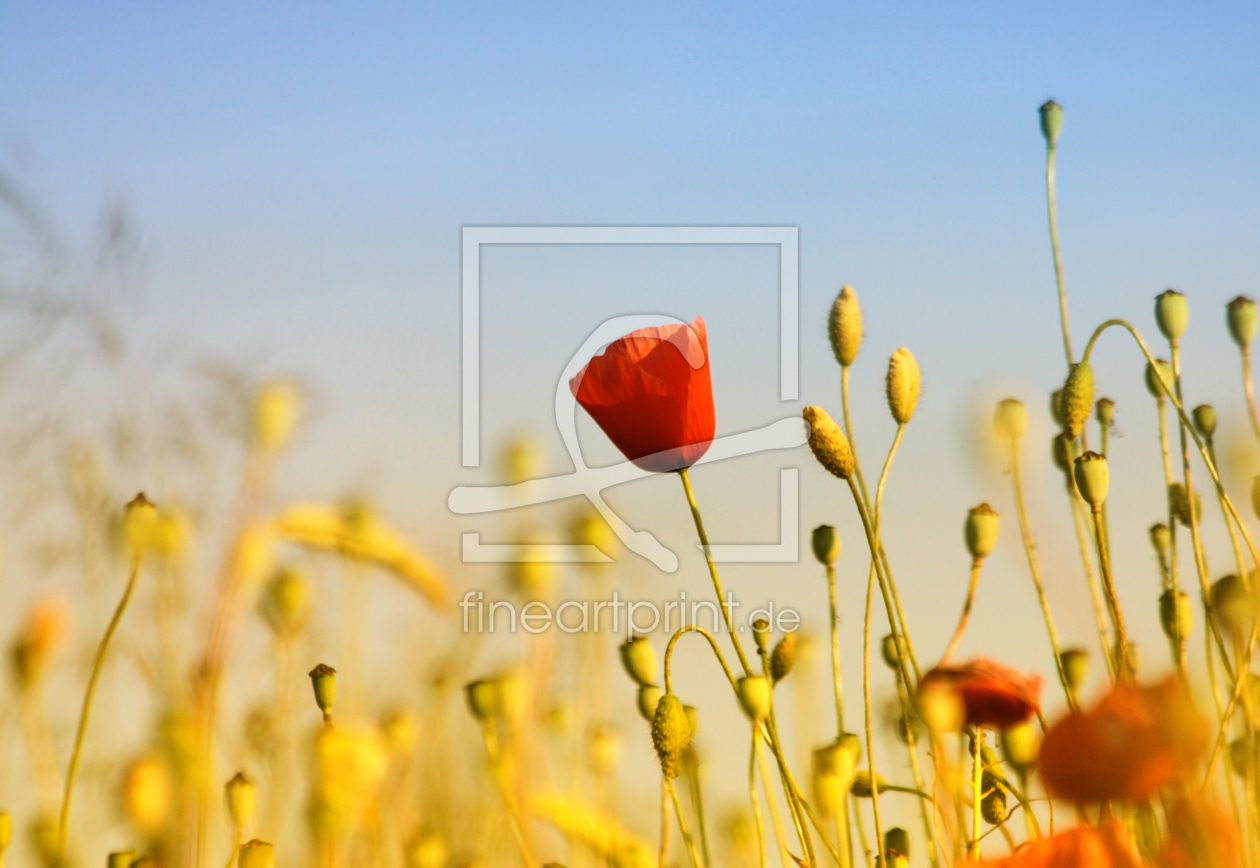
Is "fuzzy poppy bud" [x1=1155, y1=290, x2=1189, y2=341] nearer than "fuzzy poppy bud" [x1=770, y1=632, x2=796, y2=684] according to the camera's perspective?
No

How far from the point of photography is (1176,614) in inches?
27.8

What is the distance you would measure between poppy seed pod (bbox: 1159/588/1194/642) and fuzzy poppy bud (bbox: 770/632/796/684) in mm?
211

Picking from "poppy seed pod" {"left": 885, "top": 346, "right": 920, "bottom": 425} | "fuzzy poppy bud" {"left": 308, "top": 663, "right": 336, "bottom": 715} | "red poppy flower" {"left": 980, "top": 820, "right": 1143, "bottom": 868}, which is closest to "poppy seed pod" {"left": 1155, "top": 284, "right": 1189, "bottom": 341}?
"poppy seed pod" {"left": 885, "top": 346, "right": 920, "bottom": 425}

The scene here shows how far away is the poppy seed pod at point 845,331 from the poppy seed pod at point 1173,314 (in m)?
0.22

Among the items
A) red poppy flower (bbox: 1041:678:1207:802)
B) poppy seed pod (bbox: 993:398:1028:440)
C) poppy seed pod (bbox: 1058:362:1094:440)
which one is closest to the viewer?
red poppy flower (bbox: 1041:678:1207:802)

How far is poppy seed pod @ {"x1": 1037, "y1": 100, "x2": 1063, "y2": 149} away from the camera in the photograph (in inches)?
34.6

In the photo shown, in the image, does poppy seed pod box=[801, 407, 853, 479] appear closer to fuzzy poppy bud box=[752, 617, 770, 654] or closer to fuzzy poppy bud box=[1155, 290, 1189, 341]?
fuzzy poppy bud box=[752, 617, 770, 654]

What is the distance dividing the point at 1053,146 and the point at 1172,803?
19.5 inches

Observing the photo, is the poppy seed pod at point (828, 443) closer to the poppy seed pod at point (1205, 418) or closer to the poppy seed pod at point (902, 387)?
the poppy seed pod at point (902, 387)

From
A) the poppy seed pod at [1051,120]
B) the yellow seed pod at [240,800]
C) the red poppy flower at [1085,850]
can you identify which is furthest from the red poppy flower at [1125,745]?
the poppy seed pod at [1051,120]

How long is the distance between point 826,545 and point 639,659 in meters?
0.13

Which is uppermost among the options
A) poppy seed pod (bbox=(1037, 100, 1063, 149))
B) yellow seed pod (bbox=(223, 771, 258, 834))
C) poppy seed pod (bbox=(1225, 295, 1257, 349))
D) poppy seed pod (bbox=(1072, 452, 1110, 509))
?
poppy seed pod (bbox=(1037, 100, 1063, 149))

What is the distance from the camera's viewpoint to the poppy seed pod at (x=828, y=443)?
25.7 inches

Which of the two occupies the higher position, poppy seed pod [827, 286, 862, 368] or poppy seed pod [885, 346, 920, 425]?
poppy seed pod [827, 286, 862, 368]
